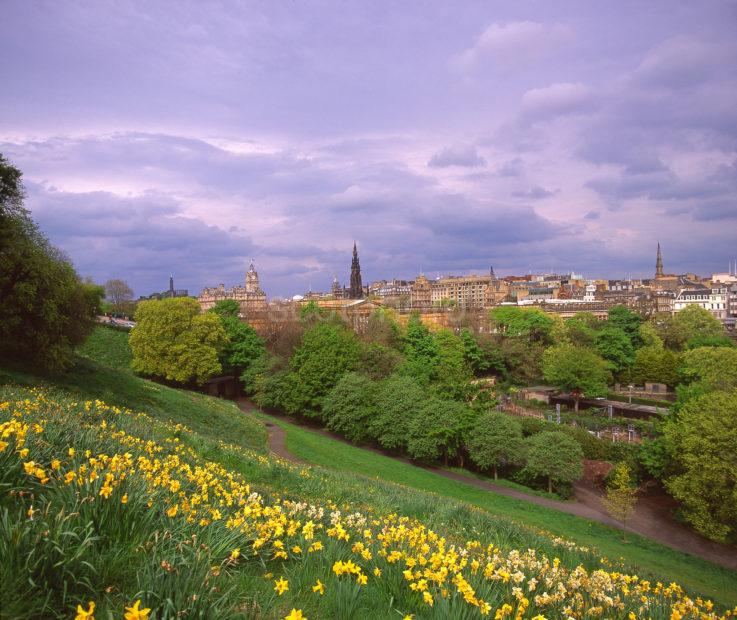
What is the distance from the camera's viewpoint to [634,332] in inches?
2400

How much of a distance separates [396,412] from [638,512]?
13.2m

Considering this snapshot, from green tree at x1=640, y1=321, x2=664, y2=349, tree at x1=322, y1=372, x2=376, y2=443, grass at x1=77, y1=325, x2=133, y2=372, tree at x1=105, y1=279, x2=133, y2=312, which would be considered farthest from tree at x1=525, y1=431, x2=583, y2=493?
tree at x1=105, y1=279, x2=133, y2=312

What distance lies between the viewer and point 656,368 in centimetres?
4991

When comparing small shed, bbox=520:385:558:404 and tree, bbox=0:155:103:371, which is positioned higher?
tree, bbox=0:155:103:371

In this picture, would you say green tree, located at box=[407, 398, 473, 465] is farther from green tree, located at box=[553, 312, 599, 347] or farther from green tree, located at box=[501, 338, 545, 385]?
green tree, located at box=[553, 312, 599, 347]

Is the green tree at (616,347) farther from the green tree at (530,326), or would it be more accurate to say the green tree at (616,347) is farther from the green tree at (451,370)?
the green tree at (451,370)

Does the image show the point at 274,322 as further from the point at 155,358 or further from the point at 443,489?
the point at 443,489

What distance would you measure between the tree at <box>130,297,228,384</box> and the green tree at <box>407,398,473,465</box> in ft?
60.9

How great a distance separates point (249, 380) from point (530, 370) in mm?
32772

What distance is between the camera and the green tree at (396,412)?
28.4 m

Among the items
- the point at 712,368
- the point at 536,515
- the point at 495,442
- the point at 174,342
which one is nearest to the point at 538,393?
the point at 712,368

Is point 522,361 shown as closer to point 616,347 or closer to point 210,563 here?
point 616,347

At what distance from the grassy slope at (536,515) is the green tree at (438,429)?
126 centimetres

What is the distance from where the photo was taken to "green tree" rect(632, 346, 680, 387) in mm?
49094
